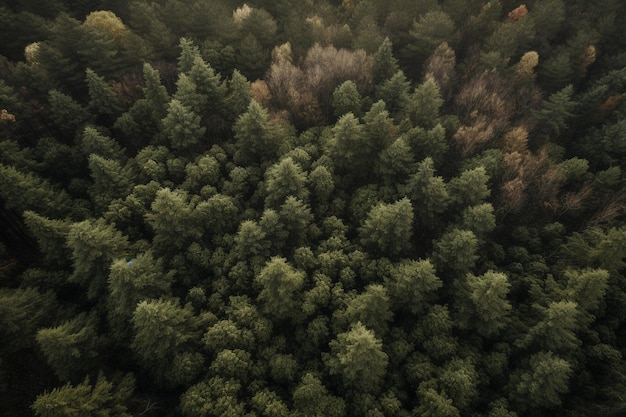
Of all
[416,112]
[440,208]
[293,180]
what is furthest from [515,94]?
[293,180]

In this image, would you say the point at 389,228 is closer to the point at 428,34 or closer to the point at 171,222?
the point at 171,222

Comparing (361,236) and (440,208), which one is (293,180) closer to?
(361,236)

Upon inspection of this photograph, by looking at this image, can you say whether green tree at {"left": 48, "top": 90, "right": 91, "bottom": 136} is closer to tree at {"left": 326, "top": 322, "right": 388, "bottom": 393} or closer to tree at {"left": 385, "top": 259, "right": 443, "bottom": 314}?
tree at {"left": 326, "top": 322, "right": 388, "bottom": 393}

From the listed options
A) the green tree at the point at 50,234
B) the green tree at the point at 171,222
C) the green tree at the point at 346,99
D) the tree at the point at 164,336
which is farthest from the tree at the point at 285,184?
the green tree at the point at 50,234

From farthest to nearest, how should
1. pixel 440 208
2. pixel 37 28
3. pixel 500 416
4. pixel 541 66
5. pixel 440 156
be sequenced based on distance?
pixel 541 66 → pixel 37 28 → pixel 440 156 → pixel 440 208 → pixel 500 416

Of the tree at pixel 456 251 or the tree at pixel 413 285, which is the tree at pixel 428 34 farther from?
the tree at pixel 413 285
